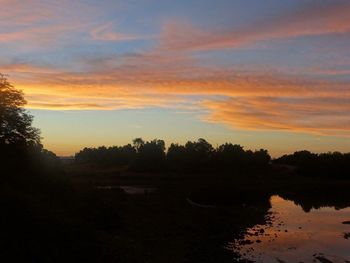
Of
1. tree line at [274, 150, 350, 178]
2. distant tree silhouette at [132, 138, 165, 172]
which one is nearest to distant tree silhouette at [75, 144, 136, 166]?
distant tree silhouette at [132, 138, 165, 172]

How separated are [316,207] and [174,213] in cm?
2571

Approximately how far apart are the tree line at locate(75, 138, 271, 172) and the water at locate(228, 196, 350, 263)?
87.4m

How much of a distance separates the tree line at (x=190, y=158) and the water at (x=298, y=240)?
8743 cm

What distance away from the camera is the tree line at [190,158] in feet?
487

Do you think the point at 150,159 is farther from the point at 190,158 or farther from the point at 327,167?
the point at 327,167

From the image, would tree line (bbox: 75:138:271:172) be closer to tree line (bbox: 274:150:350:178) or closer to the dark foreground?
tree line (bbox: 274:150:350:178)

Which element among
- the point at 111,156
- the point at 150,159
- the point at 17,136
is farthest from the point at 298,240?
the point at 111,156

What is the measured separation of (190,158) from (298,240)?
112814 millimetres

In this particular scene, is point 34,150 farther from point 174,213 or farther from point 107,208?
point 174,213

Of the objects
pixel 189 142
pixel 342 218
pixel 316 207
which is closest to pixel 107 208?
pixel 342 218

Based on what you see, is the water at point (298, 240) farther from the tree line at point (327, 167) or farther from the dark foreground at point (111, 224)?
the tree line at point (327, 167)

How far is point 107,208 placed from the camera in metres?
46.2

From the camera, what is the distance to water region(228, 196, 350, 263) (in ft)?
116

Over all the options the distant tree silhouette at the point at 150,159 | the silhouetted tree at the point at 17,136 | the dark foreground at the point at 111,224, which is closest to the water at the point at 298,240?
the dark foreground at the point at 111,224
